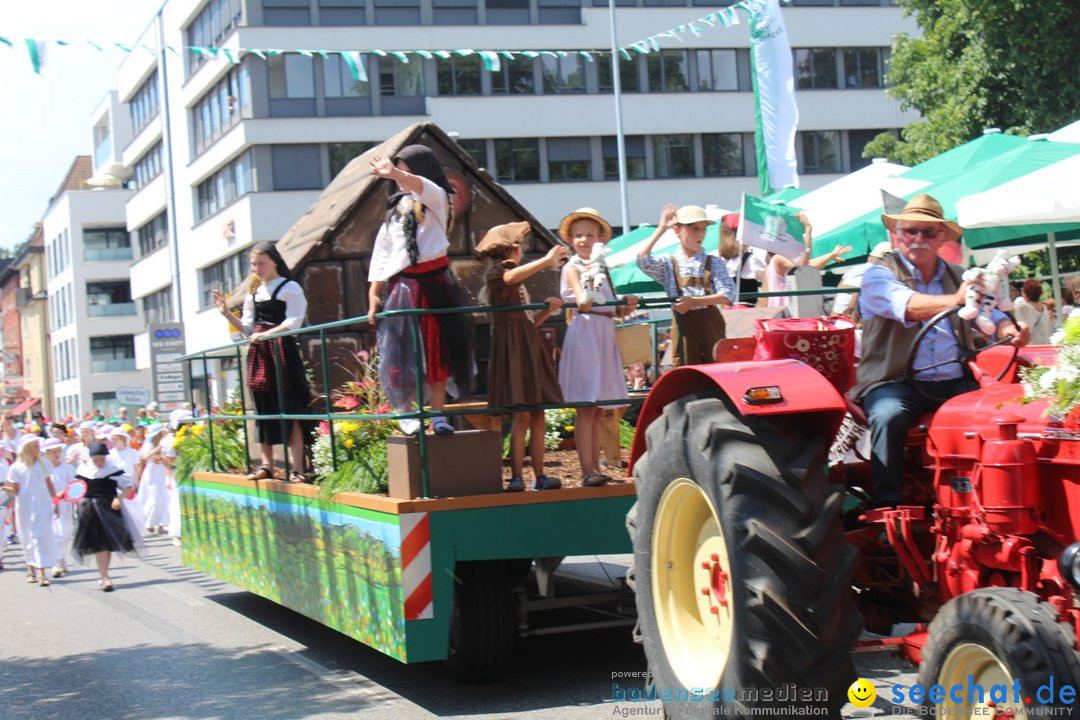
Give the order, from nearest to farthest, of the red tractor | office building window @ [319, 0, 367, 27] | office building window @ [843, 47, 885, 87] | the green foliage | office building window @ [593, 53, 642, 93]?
the red tractor
the green foliage
office building window @ [319, 0, 367, 27]
office building window @ [593, 53, 642, 93]
office building window @ [843, 47, 885, 87]

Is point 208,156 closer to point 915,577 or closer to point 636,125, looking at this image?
point 636,125

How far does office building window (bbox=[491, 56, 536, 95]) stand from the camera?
4353 centimetres

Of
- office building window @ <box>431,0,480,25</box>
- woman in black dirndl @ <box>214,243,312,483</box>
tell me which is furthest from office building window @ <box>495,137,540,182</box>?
woman in black dirndl @ <box>214,243,312,483</box>

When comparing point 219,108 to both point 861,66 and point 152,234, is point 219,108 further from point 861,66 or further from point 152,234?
point 861,66

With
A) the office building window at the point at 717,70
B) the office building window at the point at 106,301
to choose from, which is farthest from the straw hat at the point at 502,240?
the office building window at the point at 106,301

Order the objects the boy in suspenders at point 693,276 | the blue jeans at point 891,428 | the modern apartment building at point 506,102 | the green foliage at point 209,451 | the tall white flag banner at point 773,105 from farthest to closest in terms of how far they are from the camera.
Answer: the modern apartment building at point 506,102
the tall white flag banner at point 773,105
the green foliage at point 209,451
the boy in suspenders at point 693,276
the blue jeans at point 891,428

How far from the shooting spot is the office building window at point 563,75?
1721 inches

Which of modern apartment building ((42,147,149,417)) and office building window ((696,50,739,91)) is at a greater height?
office building window ((696,50,739,91))

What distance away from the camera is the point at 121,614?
37.7 ft

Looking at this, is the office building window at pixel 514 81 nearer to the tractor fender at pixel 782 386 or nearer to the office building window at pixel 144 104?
the office building window at pixel 144 104

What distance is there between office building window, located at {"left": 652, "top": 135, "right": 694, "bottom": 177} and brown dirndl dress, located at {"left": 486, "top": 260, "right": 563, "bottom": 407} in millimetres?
38268

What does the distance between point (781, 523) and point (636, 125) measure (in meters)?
41.2

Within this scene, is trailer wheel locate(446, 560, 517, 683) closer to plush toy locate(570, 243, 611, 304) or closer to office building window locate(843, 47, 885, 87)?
plush toy locate(570, 243, 611, 304)

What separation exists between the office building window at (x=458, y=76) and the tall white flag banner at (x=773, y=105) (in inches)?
975
